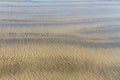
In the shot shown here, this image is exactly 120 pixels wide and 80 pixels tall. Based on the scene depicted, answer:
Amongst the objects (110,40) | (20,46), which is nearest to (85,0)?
(110,40)

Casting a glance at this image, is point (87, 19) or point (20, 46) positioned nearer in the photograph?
point (20, 46)

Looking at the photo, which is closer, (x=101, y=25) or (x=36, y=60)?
(x=36, y=60)

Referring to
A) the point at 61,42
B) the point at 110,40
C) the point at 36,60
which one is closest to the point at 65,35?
the point at 61,42

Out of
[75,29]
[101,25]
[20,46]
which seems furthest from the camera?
[101,25]

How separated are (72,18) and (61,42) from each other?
0.68 meters

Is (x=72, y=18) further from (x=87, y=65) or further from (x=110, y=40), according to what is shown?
(x=87, y=65)

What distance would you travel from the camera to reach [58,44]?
1.64 meters

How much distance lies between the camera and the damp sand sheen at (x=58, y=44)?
4.16 ft

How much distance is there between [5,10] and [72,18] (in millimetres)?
707

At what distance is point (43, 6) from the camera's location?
9.19ft

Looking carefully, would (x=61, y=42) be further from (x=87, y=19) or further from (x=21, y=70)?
(x=87, y=19)

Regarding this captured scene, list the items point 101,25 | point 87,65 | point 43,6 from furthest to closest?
point 43,6
point 101,25
point 87,65

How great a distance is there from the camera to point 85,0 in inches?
133

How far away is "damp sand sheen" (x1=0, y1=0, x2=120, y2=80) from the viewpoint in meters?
1.27
